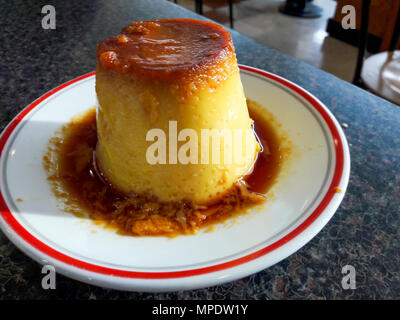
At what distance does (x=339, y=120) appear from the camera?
1.46 m

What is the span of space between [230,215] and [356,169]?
1.83ft

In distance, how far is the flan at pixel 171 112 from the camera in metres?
0.97

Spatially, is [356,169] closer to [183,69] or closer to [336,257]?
[336,257]

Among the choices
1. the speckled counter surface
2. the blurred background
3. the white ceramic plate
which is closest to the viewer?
the white ceramic plate

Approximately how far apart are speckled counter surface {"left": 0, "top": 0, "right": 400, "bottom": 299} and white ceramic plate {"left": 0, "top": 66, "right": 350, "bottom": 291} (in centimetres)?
16

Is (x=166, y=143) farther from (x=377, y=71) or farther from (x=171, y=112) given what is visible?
(x=377, y=71)

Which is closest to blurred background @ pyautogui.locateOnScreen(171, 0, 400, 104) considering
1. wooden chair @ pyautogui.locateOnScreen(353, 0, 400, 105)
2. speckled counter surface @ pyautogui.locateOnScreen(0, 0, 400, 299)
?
wooden chair @ pyautogui.locateOnScreen(353, 0, 400, 105)

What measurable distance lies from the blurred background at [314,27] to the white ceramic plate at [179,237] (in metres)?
1.64

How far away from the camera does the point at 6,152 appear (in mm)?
1022

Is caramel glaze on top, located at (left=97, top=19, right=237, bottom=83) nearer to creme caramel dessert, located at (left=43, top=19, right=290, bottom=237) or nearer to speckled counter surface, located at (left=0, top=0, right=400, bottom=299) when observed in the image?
creme caramel dessert, located at (left=43, top=19, right=290, bottom=237)

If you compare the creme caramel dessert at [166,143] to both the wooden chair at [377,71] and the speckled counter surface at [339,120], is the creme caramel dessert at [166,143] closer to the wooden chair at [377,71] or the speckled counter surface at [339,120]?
the speckled counter surface at [339,120]

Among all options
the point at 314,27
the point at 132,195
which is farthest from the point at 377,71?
the point at 314,27

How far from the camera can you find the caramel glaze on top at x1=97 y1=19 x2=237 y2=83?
3.15 feet

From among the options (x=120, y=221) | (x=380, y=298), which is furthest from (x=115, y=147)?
(x=380, y=298)
